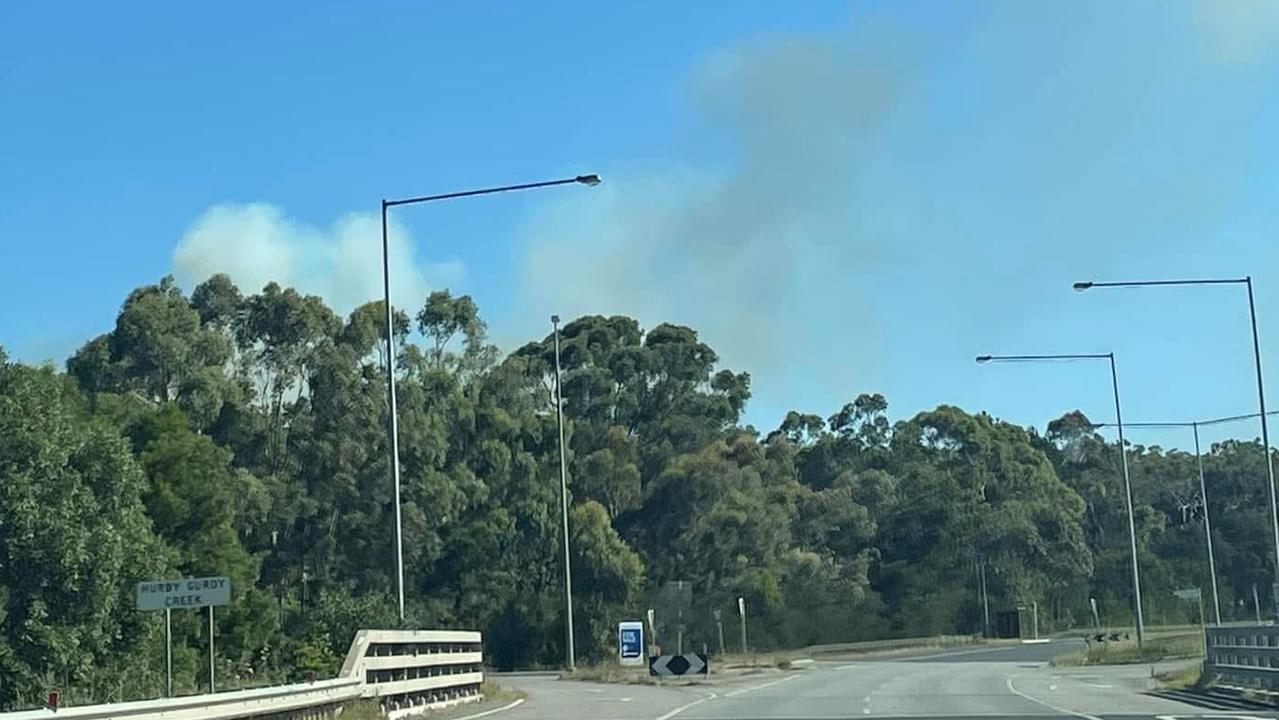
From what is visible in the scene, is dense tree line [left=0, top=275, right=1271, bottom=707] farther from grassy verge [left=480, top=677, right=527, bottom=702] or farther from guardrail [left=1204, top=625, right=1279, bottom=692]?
guardrail [left=1204, top=625, right=1279, bottom=692]

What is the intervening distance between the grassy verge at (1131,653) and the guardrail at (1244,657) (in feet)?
82.3

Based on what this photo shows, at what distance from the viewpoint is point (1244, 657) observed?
31672mm

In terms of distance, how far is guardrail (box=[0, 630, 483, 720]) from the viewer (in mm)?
17047

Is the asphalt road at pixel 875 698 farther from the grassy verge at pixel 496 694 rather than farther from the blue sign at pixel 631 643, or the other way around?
the blue sign at pixel 631 643

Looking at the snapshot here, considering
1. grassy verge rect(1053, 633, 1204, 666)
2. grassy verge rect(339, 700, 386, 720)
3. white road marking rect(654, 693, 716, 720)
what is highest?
grassy verge rect(339, 700, 386, 720)

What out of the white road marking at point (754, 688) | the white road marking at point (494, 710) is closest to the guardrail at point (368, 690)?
the white road marking at point (494, 710)

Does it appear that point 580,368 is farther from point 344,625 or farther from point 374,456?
point 344,625

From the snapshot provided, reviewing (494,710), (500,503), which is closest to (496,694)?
(494,710)

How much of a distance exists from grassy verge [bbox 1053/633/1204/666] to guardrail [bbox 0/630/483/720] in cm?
3210

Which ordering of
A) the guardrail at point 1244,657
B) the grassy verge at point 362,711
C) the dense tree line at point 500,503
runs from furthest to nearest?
the dense tree line at point 500,503 < the guardrail at point 1244,657 < the grassy verge at point 362,711

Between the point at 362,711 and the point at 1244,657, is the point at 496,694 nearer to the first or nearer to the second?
the point at 362,711

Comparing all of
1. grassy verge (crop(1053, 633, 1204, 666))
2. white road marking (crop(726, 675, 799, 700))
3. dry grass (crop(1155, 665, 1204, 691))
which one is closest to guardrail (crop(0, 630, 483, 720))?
white road marking (crop(726, 675, 799, 700))

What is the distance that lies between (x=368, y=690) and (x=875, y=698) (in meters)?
12.3

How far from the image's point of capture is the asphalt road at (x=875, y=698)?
2697cm
